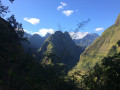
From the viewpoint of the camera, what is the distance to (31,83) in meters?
5.82

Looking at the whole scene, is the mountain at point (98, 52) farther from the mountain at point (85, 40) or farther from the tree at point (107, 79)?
the tree at point (107, 79)

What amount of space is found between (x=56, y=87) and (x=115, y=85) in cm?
280

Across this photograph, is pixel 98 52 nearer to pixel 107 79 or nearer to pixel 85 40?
pixel 85 40

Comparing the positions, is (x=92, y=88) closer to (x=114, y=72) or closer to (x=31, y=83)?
(x=114, y=72)

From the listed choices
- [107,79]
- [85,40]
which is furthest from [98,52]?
[107,79]

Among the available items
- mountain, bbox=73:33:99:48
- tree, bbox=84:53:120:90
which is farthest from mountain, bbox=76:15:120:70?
tree, bbox=84:53:120:90

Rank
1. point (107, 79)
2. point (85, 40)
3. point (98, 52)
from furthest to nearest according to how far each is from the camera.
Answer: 1. point (98, 52)
2. point (85, 40)
3. point (107, 79)

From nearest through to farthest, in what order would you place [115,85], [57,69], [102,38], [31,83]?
[115,85], [31,83], [57,69], [102,38]

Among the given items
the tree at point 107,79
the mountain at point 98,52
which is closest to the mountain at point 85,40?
the tree at point 107,79

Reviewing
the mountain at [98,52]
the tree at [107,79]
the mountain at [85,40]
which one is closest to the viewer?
the tree at [107,79]

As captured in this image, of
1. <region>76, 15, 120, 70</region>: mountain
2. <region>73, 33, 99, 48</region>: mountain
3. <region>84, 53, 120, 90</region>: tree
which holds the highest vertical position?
<region>76, 15, 120, 70</region>: mountain

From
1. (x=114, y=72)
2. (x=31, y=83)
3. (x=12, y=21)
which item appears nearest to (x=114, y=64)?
(x=114, y=72)

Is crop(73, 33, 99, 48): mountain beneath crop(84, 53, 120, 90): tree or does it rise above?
above

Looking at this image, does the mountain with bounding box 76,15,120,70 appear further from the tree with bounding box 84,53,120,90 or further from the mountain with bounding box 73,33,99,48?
the tree with bounding box 84,53,120,90
